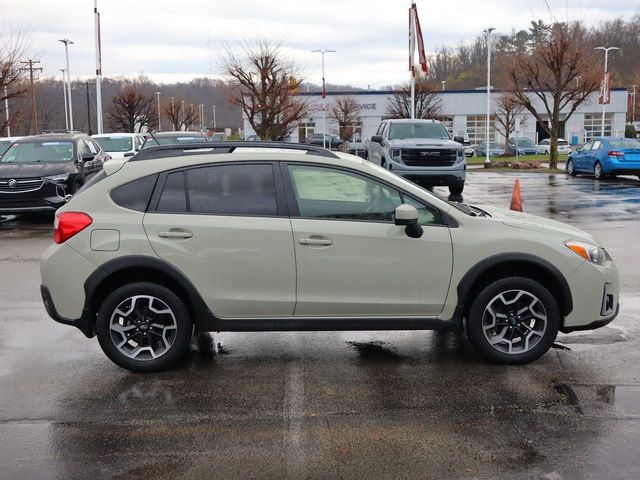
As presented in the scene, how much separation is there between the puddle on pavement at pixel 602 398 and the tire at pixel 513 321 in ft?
1.55

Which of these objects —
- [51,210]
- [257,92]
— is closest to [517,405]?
[51,210]

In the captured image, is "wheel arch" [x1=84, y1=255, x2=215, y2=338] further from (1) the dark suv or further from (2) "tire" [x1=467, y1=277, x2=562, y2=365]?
(1) the dark suv

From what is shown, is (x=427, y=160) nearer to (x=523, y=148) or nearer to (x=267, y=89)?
(x=267, y=89)

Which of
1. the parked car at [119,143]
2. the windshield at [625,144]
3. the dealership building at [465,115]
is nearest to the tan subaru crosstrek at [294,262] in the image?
the parked car at [119,143]

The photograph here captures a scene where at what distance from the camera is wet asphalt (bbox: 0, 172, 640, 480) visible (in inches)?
161

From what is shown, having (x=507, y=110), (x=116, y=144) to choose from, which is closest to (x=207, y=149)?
(x=116, y=144)

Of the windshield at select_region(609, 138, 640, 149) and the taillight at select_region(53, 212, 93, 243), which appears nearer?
the taillight at select_region(53, 212, 93, 243)

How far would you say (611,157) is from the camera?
2406 cm

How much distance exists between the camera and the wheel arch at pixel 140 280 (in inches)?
217

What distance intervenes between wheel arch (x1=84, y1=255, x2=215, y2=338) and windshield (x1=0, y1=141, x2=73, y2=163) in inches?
419

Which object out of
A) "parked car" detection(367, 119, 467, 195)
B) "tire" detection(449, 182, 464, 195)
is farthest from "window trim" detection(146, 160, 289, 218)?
"tire" detection(449, 182, 464, 195)

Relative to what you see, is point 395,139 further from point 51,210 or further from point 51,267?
point 51,267

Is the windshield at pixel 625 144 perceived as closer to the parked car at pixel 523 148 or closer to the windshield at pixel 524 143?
the parked car at pixel 523 148

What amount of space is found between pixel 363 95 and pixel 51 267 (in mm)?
67944
